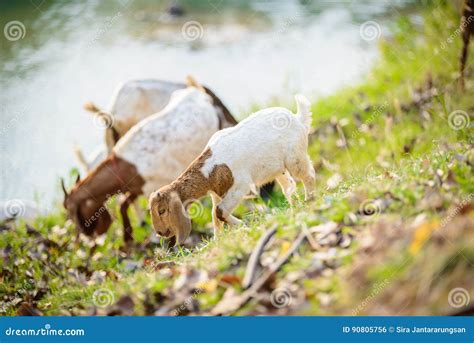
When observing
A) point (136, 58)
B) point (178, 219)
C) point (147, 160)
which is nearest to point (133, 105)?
point (147, 160)

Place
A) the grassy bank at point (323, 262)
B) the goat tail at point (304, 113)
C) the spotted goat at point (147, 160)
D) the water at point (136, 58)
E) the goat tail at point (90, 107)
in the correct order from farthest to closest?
the water at point (136, 58)
the goat tail at point (90, 107)
the spotted goat at point (147, 160)
the goat tail at point (304, 113)
the grassy bank at point (323, 262)

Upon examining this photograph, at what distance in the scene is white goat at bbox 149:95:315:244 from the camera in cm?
463

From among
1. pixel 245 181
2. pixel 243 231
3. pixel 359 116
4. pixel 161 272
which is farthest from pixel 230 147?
pixel 359 116

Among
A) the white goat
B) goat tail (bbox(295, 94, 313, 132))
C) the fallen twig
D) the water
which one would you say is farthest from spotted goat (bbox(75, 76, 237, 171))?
the fallen twig

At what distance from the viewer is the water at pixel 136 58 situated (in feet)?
25.2

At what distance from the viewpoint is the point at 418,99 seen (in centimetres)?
754

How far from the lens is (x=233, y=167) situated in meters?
4.74

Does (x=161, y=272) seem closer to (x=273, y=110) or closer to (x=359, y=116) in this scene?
(x=273, y=110)

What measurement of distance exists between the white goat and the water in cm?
300

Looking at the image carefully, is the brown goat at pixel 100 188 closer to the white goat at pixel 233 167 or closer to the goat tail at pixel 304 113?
the white goat at pixel 233 167

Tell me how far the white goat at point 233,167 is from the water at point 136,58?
3.00 metres

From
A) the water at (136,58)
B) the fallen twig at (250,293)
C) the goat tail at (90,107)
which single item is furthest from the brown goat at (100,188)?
the fallen twig at (250,293)

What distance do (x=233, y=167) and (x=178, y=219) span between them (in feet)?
1.63

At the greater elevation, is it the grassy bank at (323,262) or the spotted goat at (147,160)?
the grassy bank at (323,262)
